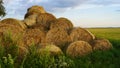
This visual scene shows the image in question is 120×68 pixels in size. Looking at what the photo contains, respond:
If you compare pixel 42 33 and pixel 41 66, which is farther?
pixel 42 33

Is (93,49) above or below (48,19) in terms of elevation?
below

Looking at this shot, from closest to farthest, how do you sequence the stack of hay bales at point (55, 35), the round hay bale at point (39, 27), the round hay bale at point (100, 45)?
the stack of hay bales at point (55, 35) < the round hay bale at point (100, 45) < the round hay bale at point (39, 27)

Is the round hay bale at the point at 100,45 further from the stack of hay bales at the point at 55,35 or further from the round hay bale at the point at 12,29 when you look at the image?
the round hay bale at the point at 12,29

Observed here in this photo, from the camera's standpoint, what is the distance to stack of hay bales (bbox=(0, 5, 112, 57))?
14023 mm

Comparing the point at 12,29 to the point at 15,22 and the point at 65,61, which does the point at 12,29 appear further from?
the point at 65,61

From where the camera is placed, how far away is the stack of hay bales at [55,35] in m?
14.0

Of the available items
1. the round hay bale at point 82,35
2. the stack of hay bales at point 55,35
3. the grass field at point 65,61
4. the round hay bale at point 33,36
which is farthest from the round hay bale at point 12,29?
the round hay bale at point 82,35

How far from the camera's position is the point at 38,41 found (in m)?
14.5

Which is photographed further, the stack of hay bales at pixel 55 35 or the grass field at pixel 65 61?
the stack of hay bales at pixel 55 35

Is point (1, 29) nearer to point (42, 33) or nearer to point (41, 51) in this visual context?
point (42, 33)

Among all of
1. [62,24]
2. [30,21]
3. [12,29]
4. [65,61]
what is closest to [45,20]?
[30,21]

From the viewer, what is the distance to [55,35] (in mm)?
14906

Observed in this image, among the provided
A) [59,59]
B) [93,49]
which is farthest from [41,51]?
[93,49]

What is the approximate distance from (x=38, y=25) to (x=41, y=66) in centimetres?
488
